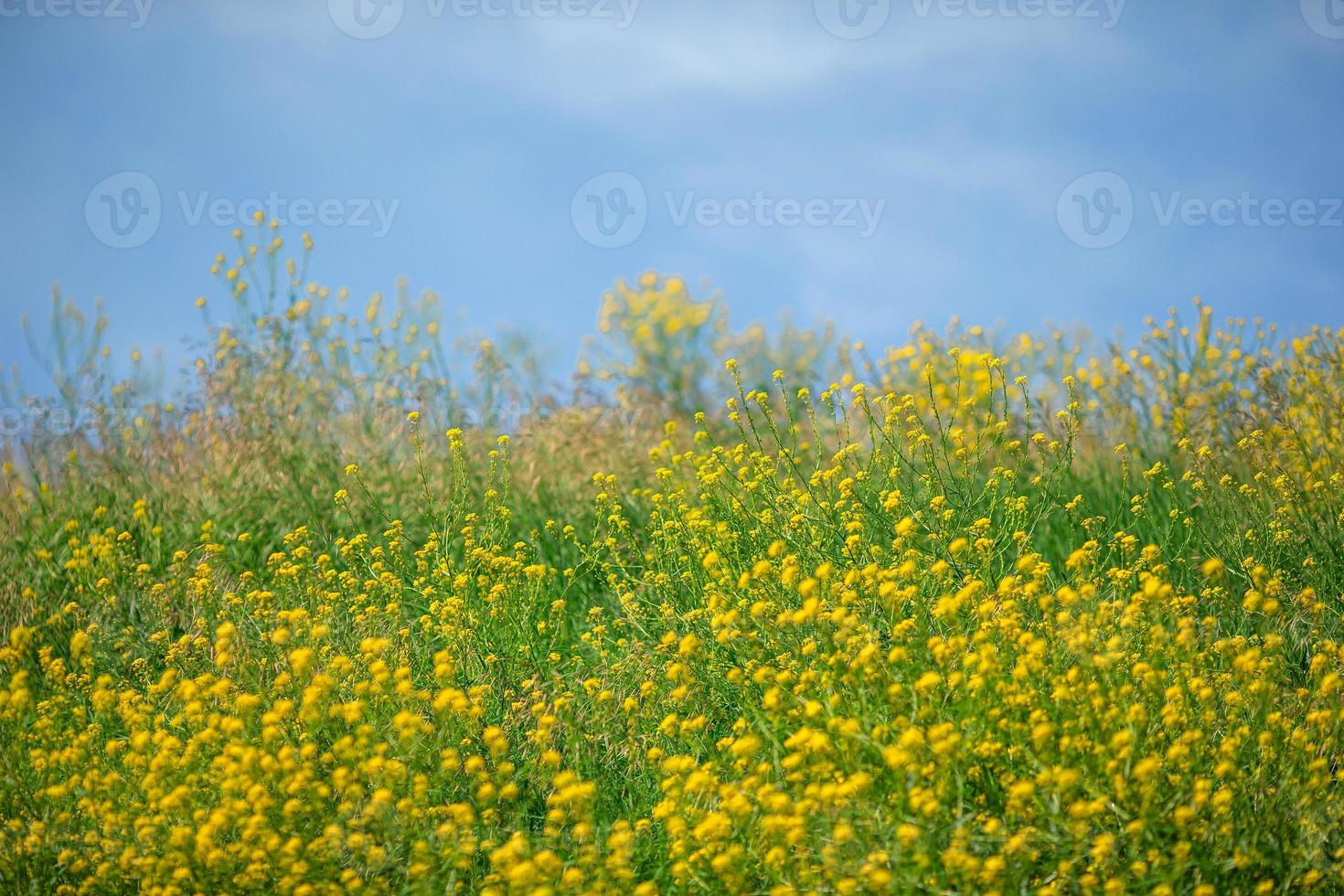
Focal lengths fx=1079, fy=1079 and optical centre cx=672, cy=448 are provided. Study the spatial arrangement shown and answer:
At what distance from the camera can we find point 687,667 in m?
3.52

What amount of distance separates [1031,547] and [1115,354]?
293cm

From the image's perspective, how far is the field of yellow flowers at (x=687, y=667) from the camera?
8.86 ft

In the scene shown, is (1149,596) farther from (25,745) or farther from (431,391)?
(431,391)

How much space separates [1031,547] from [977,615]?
228 centimetres

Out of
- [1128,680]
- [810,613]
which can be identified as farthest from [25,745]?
[1128,680]

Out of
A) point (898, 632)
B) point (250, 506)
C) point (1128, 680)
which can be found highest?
point (250, 506)

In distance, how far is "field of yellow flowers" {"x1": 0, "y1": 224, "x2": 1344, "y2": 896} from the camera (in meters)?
2.70

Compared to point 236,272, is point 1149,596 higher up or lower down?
lower down

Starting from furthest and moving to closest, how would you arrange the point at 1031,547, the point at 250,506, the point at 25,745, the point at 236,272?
the point at 236,272 < the point at 250,506 < the point at 1031,547 < the point at 25,745

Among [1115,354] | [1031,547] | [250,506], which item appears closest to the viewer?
[1031,547]

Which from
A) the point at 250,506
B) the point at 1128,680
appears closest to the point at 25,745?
the point at 250,506

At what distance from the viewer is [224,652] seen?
11.7ft

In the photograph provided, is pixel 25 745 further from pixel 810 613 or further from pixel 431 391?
pixel 431 391

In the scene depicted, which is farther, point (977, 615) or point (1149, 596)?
point (977, 615)
